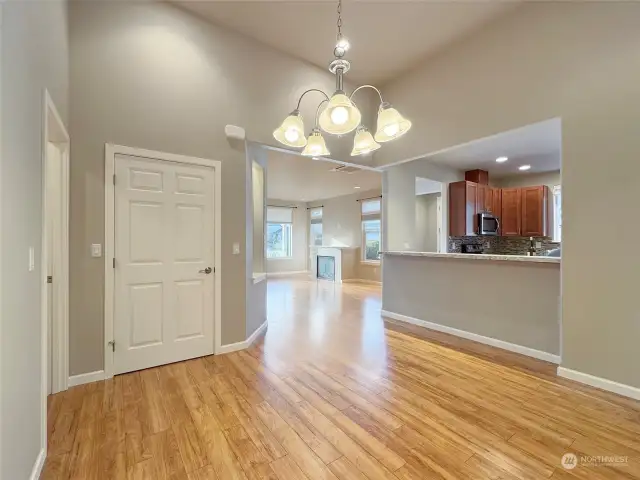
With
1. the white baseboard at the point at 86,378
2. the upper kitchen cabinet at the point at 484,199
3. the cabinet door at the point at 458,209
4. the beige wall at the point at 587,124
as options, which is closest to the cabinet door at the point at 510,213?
the upper kitchen cabinet at the point at 484,199

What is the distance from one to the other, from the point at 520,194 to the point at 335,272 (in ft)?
17.3

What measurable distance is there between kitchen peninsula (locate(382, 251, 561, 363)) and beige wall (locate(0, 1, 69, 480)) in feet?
12.9

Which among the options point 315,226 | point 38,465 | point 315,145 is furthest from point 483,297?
point 315,226

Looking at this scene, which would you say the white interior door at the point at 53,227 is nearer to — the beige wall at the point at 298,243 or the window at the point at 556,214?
the window at the point at 556,214

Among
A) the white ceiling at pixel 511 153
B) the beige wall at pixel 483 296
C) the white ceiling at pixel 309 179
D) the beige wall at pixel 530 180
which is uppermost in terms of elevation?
the white ceiling at pixel 309 179

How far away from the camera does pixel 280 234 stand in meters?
10.8

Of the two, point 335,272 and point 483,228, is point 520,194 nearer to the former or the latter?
point 483,228

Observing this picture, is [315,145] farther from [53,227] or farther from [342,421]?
[53,227]

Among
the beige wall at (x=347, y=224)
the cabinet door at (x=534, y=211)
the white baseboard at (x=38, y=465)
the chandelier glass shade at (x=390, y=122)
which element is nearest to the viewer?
the white baseboard at (x=38, y=465)

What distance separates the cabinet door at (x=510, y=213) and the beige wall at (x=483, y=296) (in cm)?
266

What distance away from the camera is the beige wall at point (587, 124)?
2350 mm

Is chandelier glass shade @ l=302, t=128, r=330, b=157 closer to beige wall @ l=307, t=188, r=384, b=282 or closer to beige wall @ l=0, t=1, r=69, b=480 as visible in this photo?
beige wall @ l=0, t=1, r=69, b=480

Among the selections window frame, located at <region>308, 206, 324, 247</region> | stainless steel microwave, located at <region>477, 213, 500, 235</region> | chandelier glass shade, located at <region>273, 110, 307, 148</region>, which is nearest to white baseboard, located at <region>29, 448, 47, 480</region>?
chandelier glass shade, located at <region>273, 110, 307, 148</region>

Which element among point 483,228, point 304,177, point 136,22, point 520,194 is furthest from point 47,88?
point 520,194
